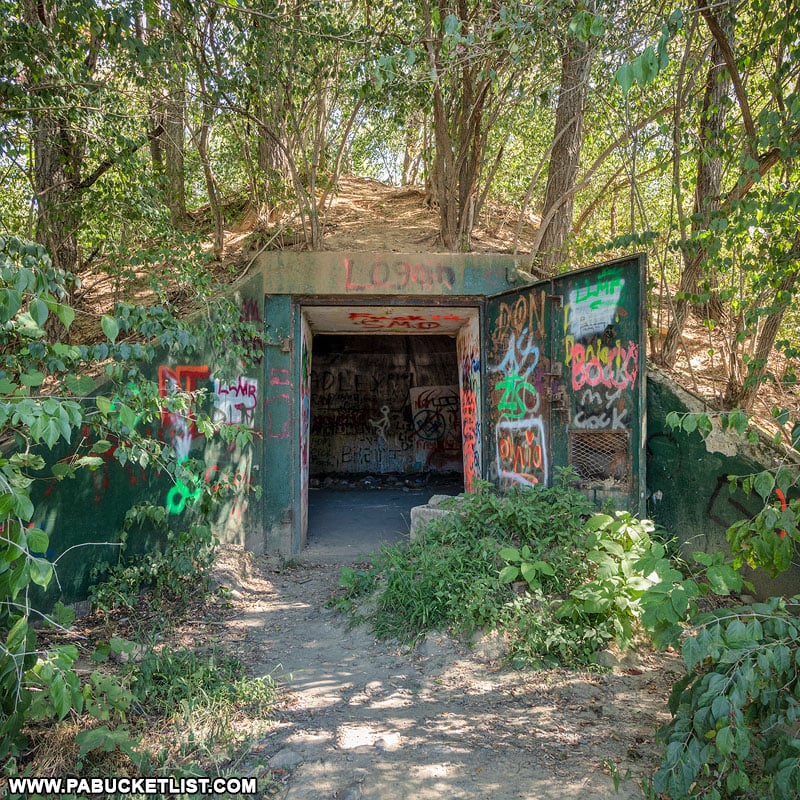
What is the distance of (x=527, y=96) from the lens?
6.66 metres

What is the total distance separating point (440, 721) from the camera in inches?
129

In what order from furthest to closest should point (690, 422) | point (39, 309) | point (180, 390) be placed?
point (180, 390) < point (690, 422) < point (39, 309)

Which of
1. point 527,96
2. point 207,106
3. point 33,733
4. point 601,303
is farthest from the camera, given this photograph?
point 527,96

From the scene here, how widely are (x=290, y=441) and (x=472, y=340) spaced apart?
7.83 feet

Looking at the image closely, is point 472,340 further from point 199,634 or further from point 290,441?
point 199,634

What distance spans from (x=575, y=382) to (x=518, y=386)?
821 mm

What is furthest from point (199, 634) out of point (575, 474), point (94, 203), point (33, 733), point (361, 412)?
point (361, 412)

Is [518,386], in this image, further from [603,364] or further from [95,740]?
[95,740]

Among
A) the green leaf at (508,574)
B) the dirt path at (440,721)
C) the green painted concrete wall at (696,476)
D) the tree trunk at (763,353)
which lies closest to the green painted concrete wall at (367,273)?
the green painted concrete wall at (696,476)

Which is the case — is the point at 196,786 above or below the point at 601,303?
below

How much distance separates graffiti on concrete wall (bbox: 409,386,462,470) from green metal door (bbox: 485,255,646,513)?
5.85m

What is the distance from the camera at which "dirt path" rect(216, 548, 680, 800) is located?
276 centimetres

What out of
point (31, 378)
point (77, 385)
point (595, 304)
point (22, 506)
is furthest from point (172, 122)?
point (22, 506)

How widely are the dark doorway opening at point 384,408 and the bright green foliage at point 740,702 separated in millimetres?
9783
